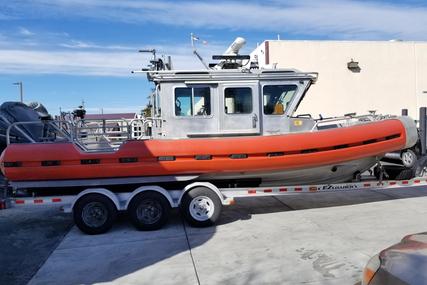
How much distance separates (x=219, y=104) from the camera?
838 cm

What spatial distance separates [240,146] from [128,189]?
2.15 m

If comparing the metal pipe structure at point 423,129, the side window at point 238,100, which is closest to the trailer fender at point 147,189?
the side window at point 238,100

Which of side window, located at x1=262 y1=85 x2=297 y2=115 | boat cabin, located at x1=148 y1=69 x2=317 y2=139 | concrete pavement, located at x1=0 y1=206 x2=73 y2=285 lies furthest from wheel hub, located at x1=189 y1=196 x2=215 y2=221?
concrete pavement, located at x1=0 y1=206 x2=73 y2=285

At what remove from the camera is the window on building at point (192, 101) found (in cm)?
839

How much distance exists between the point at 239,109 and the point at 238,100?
169 millimetres

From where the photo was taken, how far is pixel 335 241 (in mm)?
6707

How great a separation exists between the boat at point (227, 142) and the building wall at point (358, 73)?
35.3 ft

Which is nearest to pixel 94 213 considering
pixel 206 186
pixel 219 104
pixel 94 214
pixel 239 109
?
pixel 94 214

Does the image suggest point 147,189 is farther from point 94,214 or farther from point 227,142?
point 227,142

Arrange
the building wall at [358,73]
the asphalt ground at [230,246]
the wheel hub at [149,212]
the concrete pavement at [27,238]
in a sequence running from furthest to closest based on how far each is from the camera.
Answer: the building wall at [358,73] < the wheel hub at [149,212] < the concrete pavement at [27,238] < the asphalt ground at [230,246]

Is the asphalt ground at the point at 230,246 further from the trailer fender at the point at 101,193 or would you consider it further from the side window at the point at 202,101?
the side window at the point at 202,101

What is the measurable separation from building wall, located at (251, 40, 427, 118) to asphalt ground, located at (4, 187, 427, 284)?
10.7 m

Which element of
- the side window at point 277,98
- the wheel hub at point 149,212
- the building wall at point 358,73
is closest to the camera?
the wheel hub at point 149,212

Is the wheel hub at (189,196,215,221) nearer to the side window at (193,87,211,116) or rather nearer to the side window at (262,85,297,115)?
the side window at (193,87,211,116)
